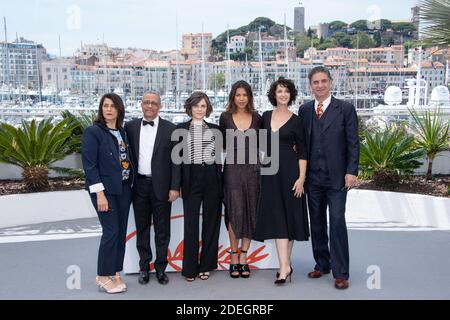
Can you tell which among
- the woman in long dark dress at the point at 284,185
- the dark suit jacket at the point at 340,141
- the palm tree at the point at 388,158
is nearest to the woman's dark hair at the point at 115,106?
the woman in long dark dress at the point at 284,185

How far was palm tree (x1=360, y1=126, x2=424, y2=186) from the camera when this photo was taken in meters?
6.39

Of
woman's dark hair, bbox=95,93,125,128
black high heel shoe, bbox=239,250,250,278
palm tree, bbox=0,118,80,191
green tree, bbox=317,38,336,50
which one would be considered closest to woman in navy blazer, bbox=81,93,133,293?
woman's dark hair, bbox=95,93,125,128

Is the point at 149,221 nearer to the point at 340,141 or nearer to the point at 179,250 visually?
the point at 179,250

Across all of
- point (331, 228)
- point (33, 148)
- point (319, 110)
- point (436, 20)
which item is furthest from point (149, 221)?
point (436, 20)

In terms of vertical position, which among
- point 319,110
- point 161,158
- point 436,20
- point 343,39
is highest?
point 343,39

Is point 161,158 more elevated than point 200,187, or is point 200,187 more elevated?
point 161,158

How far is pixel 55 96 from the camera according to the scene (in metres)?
24.5

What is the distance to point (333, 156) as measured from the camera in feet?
12.2

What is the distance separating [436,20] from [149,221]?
13.9 feet

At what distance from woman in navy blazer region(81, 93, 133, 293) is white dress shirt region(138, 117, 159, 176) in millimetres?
107

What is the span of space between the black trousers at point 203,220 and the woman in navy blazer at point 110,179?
470 mm

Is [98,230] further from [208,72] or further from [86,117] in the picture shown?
[208,72]

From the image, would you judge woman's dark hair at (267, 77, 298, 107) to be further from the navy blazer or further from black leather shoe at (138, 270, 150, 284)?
black leather shoe at (138, 270, 150, 284)
